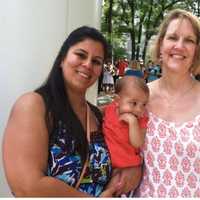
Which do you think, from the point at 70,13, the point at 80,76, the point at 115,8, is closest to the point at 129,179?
the point at 80,76

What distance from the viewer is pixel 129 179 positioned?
2.86 metres

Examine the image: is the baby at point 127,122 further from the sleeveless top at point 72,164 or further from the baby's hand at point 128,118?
the sleeveless top at point 72,164

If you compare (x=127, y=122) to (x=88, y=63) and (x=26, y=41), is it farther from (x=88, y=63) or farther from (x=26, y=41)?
(x=26, y=41)

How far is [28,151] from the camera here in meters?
2.22

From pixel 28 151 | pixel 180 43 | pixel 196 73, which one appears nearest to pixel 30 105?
pixel 28 151

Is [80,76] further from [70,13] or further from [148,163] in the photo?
[70,13]

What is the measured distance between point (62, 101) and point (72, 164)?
1.16 feet

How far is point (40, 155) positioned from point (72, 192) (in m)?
0.29

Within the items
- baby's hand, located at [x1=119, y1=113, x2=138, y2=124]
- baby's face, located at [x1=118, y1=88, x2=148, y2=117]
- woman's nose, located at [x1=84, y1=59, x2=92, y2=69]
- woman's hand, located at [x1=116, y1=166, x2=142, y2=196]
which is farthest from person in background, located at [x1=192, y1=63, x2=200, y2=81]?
woman's nose, located at [x1=84, y1=59, x2=92, y2=69]

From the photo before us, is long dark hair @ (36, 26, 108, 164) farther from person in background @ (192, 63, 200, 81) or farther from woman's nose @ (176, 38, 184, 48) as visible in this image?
person in background @ (192, 63, 200, 81)

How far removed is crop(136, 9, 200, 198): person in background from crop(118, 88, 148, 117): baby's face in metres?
0.18

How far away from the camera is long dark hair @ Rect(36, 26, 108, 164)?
7.79 ft

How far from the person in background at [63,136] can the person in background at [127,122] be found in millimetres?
87

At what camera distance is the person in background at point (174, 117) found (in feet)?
9.55
